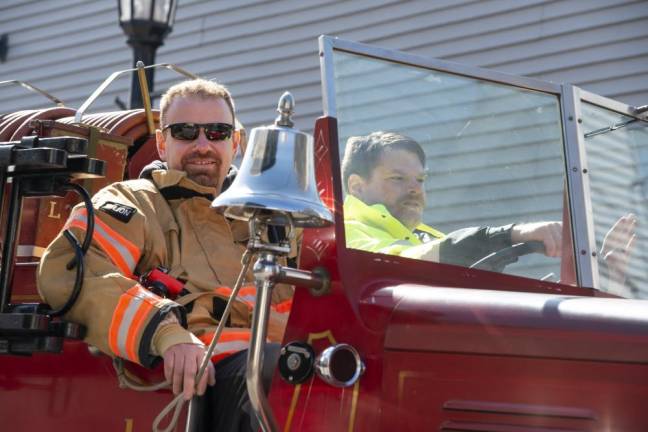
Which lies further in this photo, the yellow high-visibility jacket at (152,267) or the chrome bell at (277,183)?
the yellow high-visibility jacket at (152,267)

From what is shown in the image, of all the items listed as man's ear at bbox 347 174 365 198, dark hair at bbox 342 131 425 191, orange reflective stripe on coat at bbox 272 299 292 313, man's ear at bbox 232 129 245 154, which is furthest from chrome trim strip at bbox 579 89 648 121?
man's ear at bbox 232 129 245 154

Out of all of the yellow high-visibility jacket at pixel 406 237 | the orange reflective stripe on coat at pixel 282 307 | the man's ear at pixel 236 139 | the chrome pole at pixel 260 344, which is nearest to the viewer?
the chrome pole at pixel 260 344

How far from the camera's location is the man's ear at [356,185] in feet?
7.42

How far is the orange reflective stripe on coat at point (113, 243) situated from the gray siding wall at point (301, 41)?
4.75m

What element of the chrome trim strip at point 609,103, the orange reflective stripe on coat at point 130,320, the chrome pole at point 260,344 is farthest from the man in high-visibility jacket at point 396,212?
the orange reflective stripe on coat at point 130,320

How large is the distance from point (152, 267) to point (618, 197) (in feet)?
3.76

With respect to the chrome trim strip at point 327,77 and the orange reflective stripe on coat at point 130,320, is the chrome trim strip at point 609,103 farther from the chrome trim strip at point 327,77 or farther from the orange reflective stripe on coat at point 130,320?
the orange reflective stripe on coat at point 130,320

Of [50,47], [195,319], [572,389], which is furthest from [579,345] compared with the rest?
[50,47]

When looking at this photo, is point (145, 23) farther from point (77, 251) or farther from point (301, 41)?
point (77, 251)

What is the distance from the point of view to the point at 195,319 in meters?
2.74

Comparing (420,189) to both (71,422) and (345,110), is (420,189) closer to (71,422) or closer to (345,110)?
(345,110)

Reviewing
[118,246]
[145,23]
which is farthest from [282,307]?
[145,23]

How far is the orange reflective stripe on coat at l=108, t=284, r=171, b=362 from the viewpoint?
250 centimetres

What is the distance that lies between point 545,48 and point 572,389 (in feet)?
18.5
